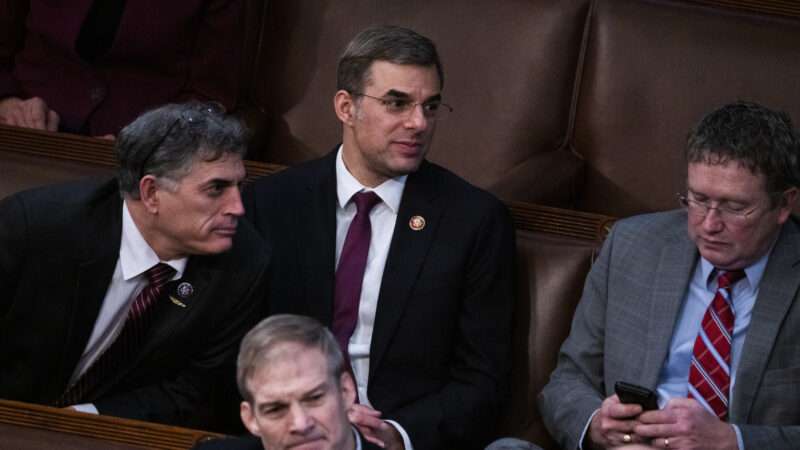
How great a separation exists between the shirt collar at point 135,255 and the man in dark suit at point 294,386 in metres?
0.26

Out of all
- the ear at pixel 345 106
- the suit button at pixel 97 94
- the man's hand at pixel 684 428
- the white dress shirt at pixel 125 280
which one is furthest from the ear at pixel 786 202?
the suit button at pixel 97 94

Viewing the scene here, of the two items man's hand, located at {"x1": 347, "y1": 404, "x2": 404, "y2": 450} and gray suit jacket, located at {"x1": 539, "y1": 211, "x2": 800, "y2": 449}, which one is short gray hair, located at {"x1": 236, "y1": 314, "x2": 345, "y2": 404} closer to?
man's hand, located at {"x1": 347, "y1": 404, "x2": 404, "y2": 450}

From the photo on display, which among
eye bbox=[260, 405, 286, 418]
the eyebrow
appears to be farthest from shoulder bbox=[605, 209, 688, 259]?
eye bbox=[260, 405, 286, 418]

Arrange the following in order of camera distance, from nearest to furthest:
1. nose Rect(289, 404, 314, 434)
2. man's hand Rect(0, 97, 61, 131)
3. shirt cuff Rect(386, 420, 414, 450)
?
nose Rect(289, 404, 314, 434) → shirt cuff Rect(386, 420, 414, 450) → man's hand Rect(0, 97, 61, 131)

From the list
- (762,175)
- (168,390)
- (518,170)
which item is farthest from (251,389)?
(518,170)

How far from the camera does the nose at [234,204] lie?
133 centimetres

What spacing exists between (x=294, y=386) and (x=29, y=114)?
A: 0.72 meters

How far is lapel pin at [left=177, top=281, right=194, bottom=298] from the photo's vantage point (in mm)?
1335

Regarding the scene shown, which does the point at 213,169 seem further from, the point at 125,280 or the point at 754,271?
the point at 754,271

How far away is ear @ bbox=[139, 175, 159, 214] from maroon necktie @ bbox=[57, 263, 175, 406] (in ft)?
0.17

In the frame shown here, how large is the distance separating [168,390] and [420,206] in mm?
283

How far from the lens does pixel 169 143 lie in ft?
4.29

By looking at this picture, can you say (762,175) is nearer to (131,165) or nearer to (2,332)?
(131,165)

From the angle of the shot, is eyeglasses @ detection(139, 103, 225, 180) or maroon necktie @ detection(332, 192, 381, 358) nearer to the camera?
eyeglasses @ detection(139, 103, 225, 180)
